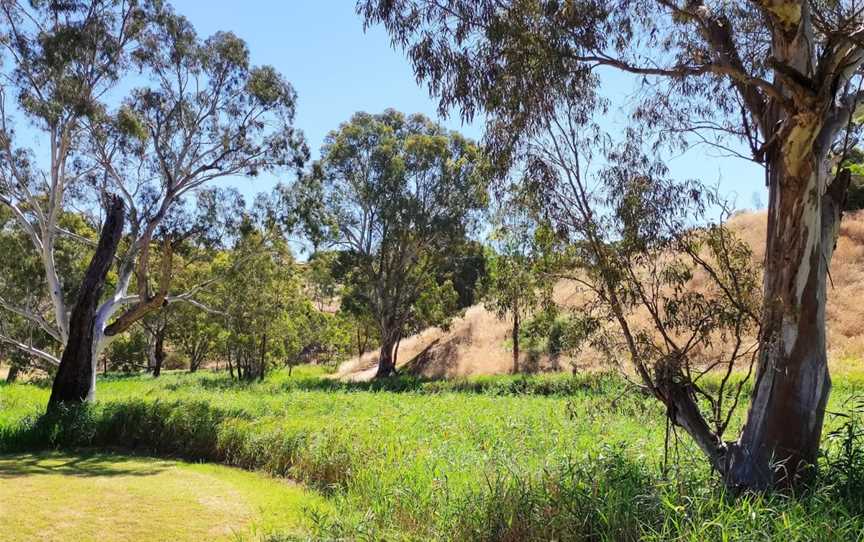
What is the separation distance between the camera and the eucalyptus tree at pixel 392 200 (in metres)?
28.2

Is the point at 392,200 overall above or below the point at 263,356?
above

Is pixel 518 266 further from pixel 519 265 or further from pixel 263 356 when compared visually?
pixel 263 356

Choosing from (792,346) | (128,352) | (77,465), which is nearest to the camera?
(792,346)

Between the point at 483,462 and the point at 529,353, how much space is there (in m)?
23.0

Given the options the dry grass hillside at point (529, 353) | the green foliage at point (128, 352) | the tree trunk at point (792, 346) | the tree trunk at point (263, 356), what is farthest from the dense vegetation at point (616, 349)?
the green foliage at point (128, 352)

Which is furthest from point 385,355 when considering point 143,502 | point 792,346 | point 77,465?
point 792,346

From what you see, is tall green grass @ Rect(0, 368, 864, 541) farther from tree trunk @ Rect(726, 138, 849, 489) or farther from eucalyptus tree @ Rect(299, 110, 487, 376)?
eucalyptus tree @ Rect(299, 110, 487, 376)

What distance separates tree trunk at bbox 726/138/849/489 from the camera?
531 cm

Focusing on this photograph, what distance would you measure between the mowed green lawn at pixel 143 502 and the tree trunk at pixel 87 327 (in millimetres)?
4013

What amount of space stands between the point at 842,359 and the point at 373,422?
54.8 feet

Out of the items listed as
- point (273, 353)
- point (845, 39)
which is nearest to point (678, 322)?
point (845, 39)

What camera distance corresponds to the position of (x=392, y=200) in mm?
28156

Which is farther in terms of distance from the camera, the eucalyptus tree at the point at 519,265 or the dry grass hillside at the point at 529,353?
the dry grass hillside at the point at 529,353

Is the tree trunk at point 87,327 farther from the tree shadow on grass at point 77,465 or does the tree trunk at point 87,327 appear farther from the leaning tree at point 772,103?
the leaning tree at point 772,103
